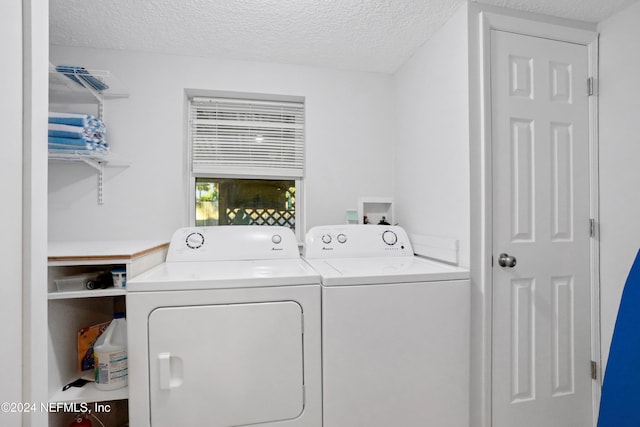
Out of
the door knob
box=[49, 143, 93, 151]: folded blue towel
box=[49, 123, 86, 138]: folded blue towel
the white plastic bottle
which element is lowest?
the white plastic bottle

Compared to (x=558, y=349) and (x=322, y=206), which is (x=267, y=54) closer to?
(x=322, y=206)

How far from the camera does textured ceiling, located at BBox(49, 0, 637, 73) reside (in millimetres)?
1606

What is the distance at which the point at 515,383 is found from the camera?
165cm

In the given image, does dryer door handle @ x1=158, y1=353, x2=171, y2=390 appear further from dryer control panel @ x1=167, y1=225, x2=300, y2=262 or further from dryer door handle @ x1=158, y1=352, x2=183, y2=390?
dryer control panel @ x1=167, y1=225, x2=300, y2=262

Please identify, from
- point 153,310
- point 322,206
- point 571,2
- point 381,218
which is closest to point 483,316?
point 381,218

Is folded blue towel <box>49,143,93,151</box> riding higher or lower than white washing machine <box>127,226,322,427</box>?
higher

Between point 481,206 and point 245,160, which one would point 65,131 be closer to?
point 245,160

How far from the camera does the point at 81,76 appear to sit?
1.76 metres

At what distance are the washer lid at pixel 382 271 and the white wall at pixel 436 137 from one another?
16cm

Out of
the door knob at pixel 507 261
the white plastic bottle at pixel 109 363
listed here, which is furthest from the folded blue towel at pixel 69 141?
the door knob at pixel 507 261

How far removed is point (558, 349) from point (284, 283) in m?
1.61

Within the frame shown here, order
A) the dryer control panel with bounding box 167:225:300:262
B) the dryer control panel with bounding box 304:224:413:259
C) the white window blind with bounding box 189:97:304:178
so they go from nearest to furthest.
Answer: the dryer control panel with bounding box 167:225:300:262, the dryer control panel with bounding box 304:224:413:259, the white window blind with bounding box 189:97:304:178

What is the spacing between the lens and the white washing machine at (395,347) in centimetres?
138

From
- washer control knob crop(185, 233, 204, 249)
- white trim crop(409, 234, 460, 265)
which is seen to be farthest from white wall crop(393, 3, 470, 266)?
washer control knob crop(185, 233, 204, 249)
